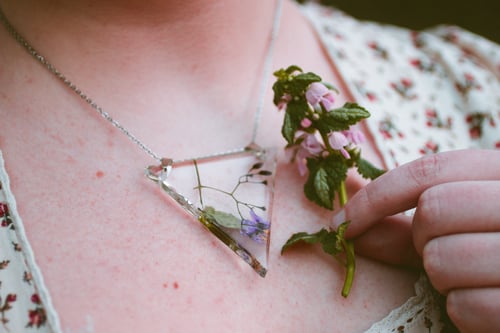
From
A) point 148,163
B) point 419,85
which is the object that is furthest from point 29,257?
point 419,85

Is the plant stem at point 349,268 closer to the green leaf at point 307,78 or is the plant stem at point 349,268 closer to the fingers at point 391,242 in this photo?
the fingers at point 391,242

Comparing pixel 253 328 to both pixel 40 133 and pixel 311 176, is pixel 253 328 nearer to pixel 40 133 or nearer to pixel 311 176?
Result: pixel 311 176

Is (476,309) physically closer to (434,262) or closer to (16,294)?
(434,262)

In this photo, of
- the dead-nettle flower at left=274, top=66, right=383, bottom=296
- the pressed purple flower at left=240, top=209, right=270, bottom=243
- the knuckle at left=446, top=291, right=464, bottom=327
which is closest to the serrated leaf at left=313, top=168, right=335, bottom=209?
the dead-nettle flower at left=274, top=66, right=383, bottom=296

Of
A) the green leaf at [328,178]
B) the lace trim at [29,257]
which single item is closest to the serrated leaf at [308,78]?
the green leaf at [328,178]

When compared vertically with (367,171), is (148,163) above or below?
above

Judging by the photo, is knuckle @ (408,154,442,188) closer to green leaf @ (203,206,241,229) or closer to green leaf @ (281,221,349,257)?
green leaf @ (281,221,349,257)
